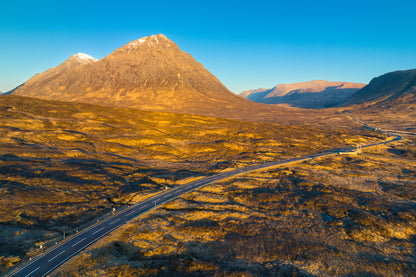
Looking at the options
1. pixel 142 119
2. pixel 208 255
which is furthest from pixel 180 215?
pixel 142 119

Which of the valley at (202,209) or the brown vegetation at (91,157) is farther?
the brown vegetation at (91,157)

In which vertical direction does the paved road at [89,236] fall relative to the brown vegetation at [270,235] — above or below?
above

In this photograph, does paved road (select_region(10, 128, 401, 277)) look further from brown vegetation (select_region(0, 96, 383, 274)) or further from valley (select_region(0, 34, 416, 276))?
brown vegetation (select_region(0, 96, 383, 274))

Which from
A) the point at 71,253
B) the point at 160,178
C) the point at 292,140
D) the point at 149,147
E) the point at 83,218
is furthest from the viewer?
the point at 292,140

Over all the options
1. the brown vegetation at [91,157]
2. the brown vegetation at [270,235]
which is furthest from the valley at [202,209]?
the brown vegetation at [91,157]

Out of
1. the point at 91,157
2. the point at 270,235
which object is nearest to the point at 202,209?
the point at 270,235

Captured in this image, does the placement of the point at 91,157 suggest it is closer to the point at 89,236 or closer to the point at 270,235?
the point at 89,236

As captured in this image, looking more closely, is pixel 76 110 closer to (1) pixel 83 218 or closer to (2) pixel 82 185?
(2) pixel 82 185

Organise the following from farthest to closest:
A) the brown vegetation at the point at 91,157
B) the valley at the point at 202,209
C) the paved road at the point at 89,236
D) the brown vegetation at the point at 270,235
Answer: the brown vegetation at the point at 91,157, the valley at the point at 202,209, the brown vegetation at the point at 270,235, the paved road at the point at 89,236

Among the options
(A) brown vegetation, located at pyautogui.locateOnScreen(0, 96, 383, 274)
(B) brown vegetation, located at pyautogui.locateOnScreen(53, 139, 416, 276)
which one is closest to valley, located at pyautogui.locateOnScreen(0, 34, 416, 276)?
(B) brown vegetation, located at pyautogui.locateOnScreen(53, 139, 416, 276)

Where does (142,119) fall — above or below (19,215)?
above

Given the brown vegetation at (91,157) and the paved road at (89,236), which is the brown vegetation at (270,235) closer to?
the paved road at (89,236)
